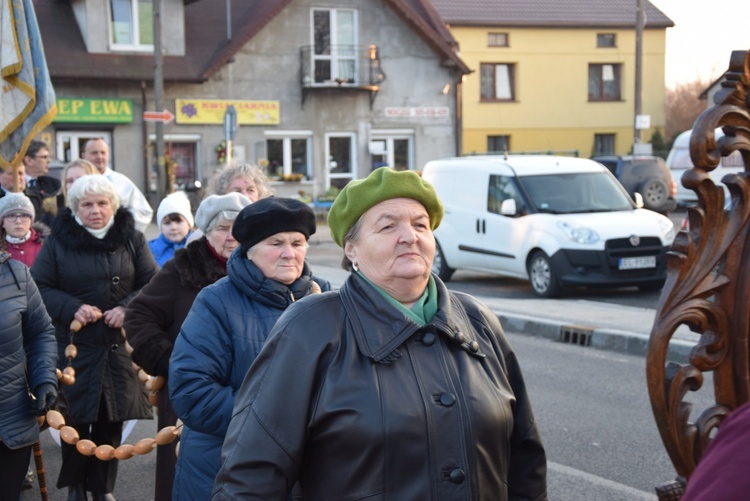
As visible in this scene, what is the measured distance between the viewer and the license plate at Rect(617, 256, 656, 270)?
1409cm

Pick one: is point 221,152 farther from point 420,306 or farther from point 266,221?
point 420,306

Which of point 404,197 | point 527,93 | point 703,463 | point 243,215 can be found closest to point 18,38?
point 243,215

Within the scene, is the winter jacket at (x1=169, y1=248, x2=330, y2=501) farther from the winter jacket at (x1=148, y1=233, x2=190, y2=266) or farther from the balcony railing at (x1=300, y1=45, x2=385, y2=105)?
the balcony railing at (x1=300, y1=45, x2=385, y2=105)

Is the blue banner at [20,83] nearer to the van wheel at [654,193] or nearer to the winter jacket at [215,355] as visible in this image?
the winter jacket at [215,355]

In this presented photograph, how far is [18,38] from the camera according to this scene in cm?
637

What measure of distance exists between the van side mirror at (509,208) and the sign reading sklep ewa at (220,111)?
56.6 feet

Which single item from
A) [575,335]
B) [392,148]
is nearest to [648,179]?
[392,148]

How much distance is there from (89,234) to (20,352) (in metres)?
1.20

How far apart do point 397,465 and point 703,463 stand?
1.19m

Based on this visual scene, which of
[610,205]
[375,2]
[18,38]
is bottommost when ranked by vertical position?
[610,205]

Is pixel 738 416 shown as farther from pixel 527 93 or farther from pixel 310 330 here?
pixel 527 93

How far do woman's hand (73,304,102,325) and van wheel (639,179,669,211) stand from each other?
66.0 feet

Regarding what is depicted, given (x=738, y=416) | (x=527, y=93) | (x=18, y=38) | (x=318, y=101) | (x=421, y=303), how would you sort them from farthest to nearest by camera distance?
(x=527, y=93) → (x=318, y=101) → (x=18, y=38) → (x=421, y=303) → (x=738, y=416)

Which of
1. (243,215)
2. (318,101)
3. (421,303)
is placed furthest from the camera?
(318,101)
